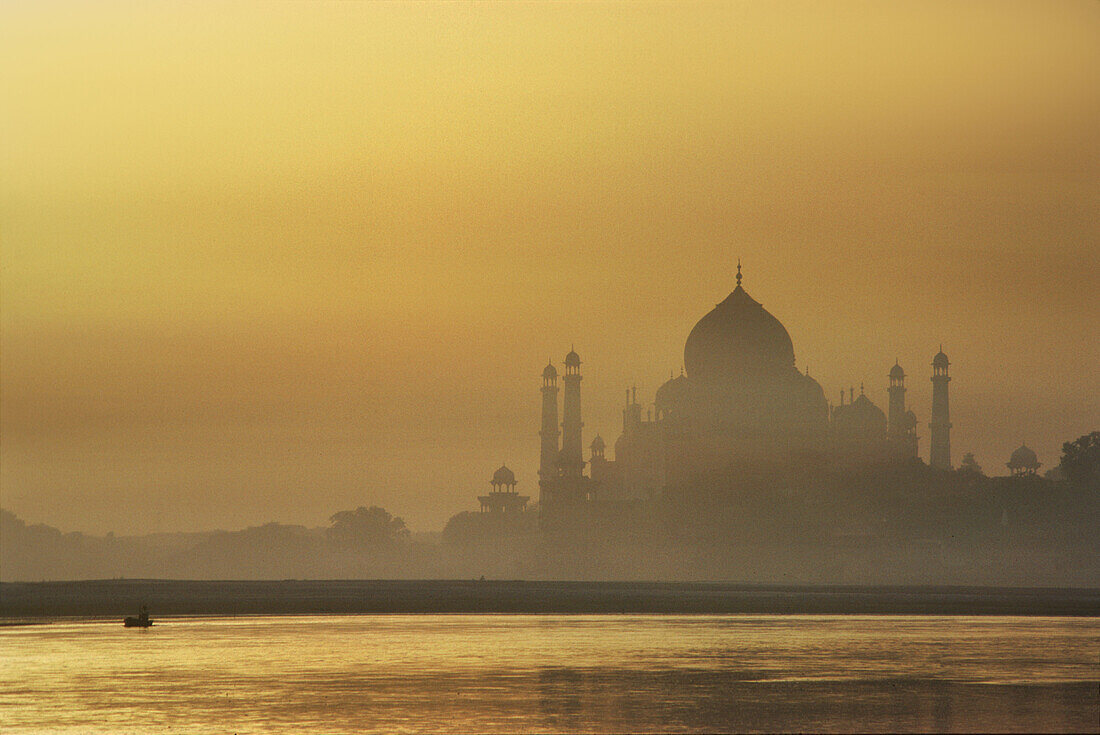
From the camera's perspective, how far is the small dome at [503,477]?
141500mm

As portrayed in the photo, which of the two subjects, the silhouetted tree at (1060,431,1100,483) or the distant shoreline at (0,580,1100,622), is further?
the silhouetted tree at (1060,431,1100,483)

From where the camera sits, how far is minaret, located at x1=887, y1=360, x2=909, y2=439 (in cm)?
11800

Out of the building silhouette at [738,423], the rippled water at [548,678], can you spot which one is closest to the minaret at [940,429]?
the building silhouette at [738,423]

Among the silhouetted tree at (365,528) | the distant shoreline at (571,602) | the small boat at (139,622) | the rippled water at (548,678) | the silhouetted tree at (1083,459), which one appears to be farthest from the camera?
the silhouetted tree at (365,528)

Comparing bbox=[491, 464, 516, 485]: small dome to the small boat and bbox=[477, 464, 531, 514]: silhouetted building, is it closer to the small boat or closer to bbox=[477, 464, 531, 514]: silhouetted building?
bbox=[477, 464, 531, 514]: silhouetted building

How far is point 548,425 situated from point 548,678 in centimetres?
9440

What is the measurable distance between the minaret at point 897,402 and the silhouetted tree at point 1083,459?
40.8ft

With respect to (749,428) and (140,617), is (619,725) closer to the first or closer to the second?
(140,617)

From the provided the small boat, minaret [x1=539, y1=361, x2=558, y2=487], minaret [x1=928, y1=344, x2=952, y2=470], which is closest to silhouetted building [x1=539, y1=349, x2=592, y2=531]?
minaret [x1=539, y1=361, x2=558, y2=487]

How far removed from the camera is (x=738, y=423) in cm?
11075

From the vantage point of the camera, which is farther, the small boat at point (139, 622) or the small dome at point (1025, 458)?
the small dome at point (1025, 458)

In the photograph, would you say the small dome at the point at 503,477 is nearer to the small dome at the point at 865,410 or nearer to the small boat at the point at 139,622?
the small dome at the point at 865,410

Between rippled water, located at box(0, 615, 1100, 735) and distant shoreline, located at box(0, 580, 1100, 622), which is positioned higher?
distant shoreline, located at box(0, 580, 1100, 622)

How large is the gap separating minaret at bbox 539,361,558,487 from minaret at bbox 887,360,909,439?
80.0 ft
